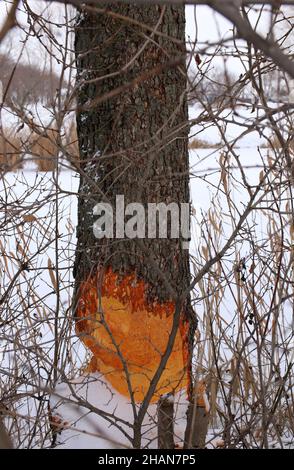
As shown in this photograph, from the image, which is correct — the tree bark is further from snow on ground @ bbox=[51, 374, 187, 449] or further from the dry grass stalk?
the dry grass stalk

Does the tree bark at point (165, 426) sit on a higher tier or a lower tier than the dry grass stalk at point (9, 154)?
lower

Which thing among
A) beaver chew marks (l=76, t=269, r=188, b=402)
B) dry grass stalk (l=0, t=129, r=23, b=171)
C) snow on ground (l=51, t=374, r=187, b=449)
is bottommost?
snow on ground (l=51, t=374, r=187, b=449)

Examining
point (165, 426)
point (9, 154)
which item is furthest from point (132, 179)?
point (165, 426)

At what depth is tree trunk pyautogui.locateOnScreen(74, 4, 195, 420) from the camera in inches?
82.5

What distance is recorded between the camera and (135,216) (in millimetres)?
2072

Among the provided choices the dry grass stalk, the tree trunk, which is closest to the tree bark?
the tree trunk

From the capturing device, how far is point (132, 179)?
2.14 m

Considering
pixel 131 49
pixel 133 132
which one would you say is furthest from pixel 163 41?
pixel 133 132

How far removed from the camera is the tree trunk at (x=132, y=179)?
2096mm

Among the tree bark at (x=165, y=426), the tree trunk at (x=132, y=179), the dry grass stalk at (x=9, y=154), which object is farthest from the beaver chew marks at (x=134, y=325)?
the dry grass stalk at (x=9, y=154)

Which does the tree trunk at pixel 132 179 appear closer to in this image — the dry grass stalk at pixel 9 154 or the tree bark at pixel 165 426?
the tree bark at pixel 165 426

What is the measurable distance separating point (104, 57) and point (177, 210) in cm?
55

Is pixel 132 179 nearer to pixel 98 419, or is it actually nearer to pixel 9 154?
pixel 9 154
